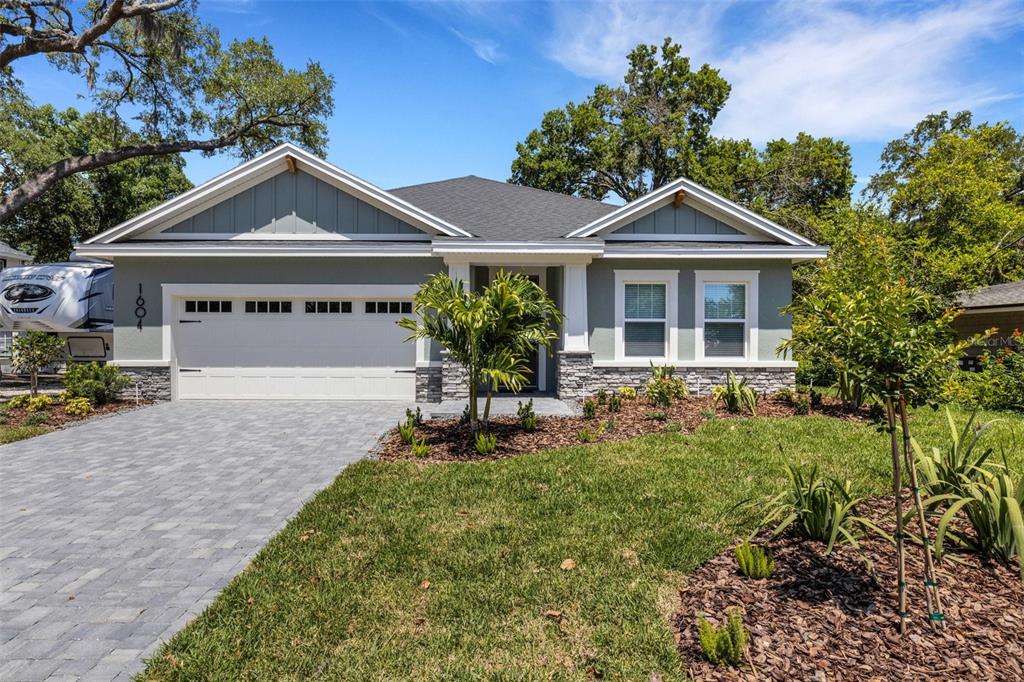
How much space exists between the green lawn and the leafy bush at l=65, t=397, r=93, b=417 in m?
7.24

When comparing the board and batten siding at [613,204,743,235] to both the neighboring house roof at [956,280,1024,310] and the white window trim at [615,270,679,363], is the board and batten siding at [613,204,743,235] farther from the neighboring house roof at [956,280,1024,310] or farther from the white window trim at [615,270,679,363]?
the neighboring house roof at [956,280,1024,310]

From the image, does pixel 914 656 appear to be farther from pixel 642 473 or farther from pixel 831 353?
pixel 642 473

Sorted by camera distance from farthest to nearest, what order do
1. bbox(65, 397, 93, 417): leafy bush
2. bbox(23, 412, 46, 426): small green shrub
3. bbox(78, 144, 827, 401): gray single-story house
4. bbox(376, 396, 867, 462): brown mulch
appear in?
1. bbox(78, 144, 827, 401): gray single-story house
2. bbox(65, 397, 93, 417): leafy bush
3. bbox(23, 412, 46, 426): small green shrub
4. bbox(376, 396, 867, 462): brown mulch

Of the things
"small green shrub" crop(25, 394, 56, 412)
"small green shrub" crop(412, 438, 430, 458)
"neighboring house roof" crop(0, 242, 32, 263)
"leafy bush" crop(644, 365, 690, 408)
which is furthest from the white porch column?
"neighboring house roof" crop(0, 242, 32, 263)

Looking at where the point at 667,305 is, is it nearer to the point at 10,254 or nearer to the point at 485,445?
the point at 485,445

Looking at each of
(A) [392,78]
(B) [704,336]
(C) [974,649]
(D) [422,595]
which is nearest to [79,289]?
(A) [392,78]

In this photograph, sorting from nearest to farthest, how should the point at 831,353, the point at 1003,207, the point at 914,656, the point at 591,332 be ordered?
1. the point at 914,656
2. the point at 831,353
3. the point at 591,332
4. the point at 1003,207

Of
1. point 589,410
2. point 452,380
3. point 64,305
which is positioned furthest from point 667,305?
point 64,305

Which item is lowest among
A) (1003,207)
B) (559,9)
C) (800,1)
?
(1003,207)

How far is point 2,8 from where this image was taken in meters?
13.8

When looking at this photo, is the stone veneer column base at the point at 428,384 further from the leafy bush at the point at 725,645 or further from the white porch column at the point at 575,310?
the leafy bush at the point at 725,645

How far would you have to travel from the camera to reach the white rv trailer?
45.2ft

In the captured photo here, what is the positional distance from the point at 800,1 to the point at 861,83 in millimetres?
2139

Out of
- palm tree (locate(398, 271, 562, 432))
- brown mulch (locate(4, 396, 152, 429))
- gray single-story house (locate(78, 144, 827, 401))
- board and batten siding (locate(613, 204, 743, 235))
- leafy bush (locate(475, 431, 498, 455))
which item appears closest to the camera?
leafy bush (locate(475, 431, 498, 455))
